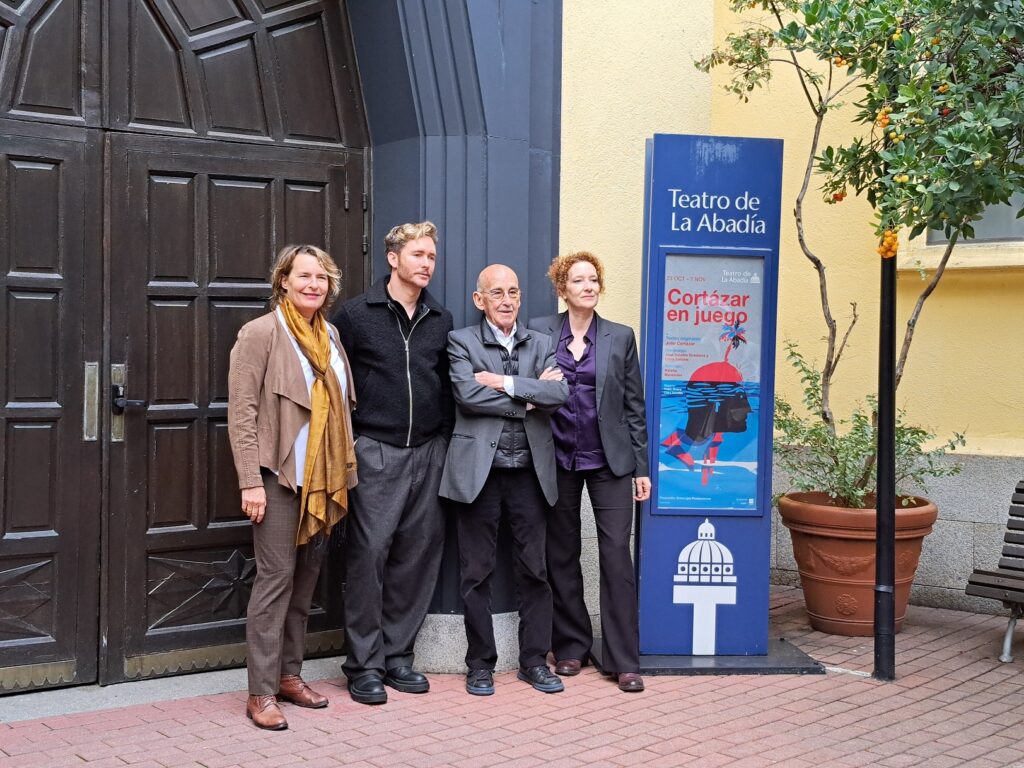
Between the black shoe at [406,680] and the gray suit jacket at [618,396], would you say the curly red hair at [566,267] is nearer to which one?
the gray suit jacket at [618,396]

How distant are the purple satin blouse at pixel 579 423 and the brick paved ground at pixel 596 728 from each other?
43.1 inches

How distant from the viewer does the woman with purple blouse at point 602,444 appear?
18.9ft

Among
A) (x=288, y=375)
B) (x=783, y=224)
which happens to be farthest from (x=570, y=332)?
(x=783, y=224)

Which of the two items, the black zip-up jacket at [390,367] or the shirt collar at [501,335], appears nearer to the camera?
the black zip-up jacket at [390,367]

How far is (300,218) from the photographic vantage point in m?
6.04

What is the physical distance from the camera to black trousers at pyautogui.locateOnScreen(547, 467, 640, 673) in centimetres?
577

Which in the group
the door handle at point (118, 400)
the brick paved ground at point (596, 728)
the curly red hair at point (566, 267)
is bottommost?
the brick paved ground at point (596, 728)

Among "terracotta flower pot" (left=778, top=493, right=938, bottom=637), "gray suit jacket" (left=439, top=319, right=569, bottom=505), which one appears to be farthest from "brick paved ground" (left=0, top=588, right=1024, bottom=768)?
"gray suit jacket" (left=439, top=319, right=569, bottom=505)

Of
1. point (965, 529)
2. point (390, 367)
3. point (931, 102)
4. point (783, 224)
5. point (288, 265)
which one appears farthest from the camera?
point (783, 224)

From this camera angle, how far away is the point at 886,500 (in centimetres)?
580

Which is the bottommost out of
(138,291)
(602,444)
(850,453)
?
(850,453)

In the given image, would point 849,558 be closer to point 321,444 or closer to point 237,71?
point 321,444

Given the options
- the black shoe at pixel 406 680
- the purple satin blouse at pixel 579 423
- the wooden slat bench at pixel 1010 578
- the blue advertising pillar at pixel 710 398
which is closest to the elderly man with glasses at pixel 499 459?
the purple satin blouse at pixel 579 423

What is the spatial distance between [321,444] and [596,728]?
1.70m
